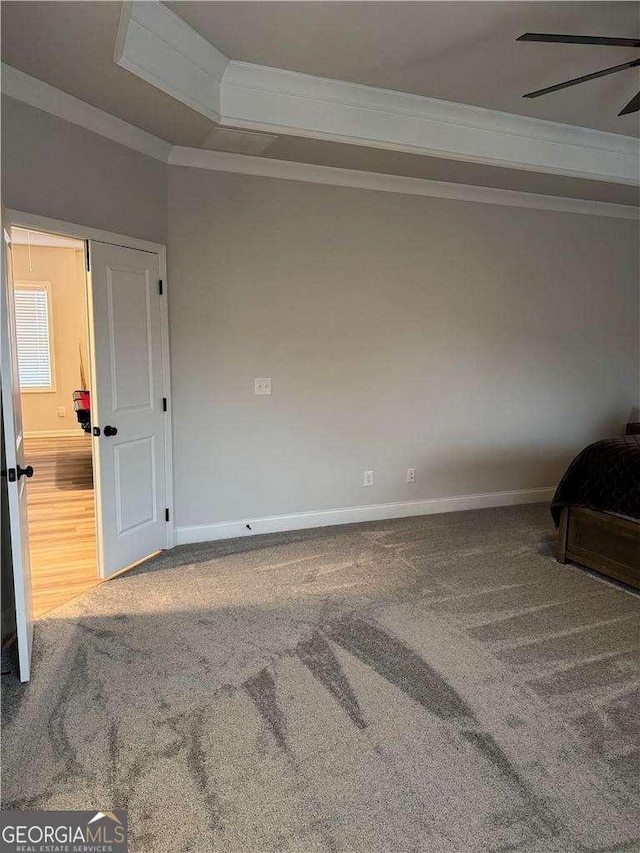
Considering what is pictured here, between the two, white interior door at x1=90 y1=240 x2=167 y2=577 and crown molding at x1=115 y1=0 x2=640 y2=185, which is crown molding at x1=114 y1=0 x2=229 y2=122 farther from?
white interior door at x1=90 y1=240 x2=167 y2=577

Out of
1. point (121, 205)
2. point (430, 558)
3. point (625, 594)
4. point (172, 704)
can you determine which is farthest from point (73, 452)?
point (625, 594)

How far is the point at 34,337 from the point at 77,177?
5870 mm

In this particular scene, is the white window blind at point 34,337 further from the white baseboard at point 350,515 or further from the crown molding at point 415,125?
the crown molding at point 415,125

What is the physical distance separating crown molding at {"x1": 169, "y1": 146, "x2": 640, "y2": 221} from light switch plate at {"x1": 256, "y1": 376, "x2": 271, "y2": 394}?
1447 millimetres

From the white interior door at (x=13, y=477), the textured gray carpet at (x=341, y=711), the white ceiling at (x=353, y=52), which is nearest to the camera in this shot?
the textured gray carpet at (x=341, y=711)

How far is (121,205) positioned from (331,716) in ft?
10.1

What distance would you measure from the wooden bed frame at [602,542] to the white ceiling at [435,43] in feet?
8.65

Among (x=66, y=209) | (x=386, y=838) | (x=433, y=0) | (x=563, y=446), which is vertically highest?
(x=433, y=0)

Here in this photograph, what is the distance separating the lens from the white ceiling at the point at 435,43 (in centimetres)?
270

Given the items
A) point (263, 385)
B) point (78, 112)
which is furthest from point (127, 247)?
point (263, 385)

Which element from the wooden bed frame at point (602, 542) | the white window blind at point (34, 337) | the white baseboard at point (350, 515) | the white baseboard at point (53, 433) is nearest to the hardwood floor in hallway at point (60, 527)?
the white baseboard at point (350, 515)

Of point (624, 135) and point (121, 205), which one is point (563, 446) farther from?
point (121, 205)

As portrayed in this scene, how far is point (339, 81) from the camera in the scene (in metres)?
3.45

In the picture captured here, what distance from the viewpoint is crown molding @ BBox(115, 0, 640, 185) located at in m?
2.77
